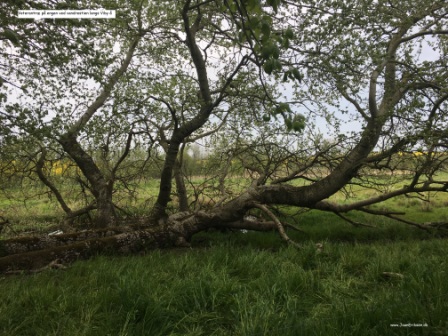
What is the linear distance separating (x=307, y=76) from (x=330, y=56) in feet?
2.81

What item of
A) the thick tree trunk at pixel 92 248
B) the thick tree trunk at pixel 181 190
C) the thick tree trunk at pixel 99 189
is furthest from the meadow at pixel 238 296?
the thick tree trunk at pixel 181 190

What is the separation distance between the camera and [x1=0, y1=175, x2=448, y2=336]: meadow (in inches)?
112

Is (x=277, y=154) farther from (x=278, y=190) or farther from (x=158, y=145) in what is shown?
(x=158, y=145)

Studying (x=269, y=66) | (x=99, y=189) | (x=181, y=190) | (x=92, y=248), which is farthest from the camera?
(x=181, y=190)

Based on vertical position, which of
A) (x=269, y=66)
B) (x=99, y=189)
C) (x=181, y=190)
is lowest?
(x=181, y=190)

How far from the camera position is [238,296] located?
3.51 meters

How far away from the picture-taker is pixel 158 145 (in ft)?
29.3

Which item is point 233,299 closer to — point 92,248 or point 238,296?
point 238,296

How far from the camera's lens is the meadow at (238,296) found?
285 cm

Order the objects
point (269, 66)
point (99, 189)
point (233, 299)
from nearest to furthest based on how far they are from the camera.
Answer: point (269, 66)
point (233, 299)
point (99, 189)

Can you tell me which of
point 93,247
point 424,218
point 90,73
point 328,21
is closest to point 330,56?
point 328,21

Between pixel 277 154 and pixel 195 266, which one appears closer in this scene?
pixel 195 266

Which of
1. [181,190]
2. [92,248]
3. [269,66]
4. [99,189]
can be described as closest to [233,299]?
[269,66]

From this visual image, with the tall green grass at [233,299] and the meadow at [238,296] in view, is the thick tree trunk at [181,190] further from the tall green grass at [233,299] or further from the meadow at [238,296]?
the tall green grass at [233,299]
